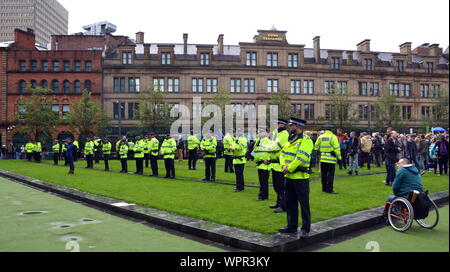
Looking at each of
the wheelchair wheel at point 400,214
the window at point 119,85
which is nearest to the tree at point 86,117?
the window at point 119,85

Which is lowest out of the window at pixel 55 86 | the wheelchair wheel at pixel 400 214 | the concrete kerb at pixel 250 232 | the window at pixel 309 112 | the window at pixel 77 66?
the concrete kerb at pixel 250 232

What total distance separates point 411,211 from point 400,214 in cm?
38

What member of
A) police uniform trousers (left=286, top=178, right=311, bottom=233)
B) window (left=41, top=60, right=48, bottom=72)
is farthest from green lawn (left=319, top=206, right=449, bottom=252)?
window (left=41, top=60, right=48, bottom=72)

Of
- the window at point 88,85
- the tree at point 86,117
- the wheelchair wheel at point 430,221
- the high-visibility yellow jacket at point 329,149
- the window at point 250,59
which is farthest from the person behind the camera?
the window at point 250,59

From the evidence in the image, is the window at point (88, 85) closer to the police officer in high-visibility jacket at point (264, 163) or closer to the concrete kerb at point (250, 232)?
the concrete kerb at point (250, 232)

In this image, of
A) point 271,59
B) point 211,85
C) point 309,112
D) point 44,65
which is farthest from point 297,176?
point 44,65

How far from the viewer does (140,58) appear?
53.9 m

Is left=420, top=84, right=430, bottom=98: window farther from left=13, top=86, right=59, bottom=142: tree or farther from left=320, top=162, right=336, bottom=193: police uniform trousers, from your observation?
left=320, top=162, right=336, bottom=193: police uniform trousers

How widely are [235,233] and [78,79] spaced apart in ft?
172

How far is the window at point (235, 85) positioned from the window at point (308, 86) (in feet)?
33.2

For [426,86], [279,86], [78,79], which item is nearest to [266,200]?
[279,86]

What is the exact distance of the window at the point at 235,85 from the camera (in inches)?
2124

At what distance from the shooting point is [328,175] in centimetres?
1199
